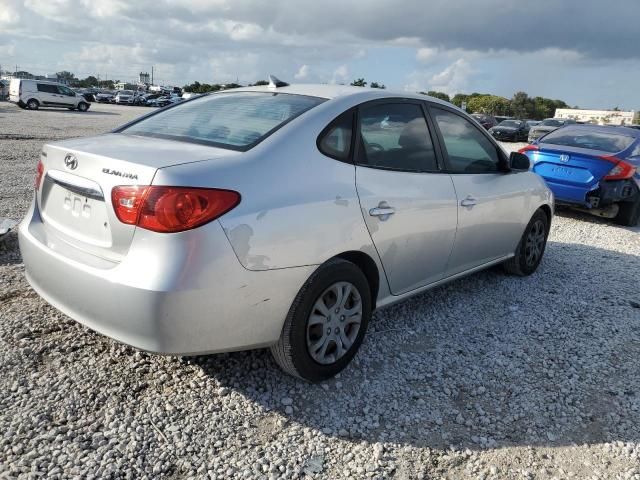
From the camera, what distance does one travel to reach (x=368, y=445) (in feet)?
8.82

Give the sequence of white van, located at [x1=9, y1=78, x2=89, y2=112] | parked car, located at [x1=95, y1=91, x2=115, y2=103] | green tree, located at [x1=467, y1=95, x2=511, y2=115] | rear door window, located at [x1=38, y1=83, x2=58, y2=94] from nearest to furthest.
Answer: white van, located at [x1=9, y1=78, x2=89, y2=112]
rear door window, located at [x1=38, y1=83, x2=58, y2=94]
parked car, located at [x1=95, y1=91, x2=115, y2=103]
green tree, located at [x1=467, y1=95, x2=511, y2=115]

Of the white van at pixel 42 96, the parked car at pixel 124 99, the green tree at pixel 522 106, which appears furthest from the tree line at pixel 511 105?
the white van at pixel 42 96

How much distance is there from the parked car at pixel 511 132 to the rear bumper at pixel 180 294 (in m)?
27.9

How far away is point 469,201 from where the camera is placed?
4012 mm

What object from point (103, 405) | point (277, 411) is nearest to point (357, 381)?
point (277, 411)

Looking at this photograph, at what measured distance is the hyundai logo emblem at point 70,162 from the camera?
274 centimetres

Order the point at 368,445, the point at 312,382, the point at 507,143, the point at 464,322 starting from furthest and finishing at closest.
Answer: the point at 507,143, the point at 464,322, the point at 312,382, the point at 368,445

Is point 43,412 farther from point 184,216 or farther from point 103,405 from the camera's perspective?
point 184,216

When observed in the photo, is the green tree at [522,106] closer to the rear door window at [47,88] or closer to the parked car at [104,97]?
the parked car at [104,97]

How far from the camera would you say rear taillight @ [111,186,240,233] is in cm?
237

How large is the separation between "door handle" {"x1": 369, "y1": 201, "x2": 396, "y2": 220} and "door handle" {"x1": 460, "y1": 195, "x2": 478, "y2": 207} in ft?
2.93

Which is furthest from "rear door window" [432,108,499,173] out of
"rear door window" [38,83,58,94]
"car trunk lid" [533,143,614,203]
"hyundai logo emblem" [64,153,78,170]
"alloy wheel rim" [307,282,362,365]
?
"rear door window" [38,83,58,94]

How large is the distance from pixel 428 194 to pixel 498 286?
1.87m

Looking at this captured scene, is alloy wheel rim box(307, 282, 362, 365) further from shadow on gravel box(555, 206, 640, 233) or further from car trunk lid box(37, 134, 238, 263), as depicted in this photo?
shadow on gravel box(555, 206, 640, 233)
